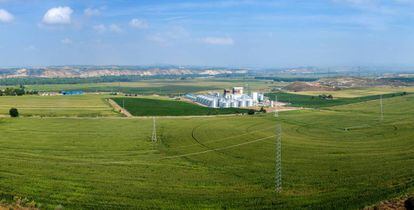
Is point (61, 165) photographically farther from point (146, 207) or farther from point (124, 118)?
point (124, 118)

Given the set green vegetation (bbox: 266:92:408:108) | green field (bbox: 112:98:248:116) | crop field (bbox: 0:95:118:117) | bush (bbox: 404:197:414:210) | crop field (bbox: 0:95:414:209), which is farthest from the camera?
green vegetation (bbox: 266:92:408:108)

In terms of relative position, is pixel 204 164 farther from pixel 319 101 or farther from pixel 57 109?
pixel 319 101

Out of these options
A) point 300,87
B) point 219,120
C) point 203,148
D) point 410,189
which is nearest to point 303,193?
point 410,189

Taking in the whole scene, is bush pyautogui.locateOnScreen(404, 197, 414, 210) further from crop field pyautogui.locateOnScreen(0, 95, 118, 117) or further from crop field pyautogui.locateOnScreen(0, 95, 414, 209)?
crop field pyautogui.locateOnScreen(0, 95, 118, 117)

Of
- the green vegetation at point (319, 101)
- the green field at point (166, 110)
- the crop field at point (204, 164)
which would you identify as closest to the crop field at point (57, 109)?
the green field at point (166, 110)

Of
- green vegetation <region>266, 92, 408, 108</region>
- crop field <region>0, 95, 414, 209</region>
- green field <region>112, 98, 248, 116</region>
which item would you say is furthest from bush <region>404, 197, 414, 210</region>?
green vegetation <region>266, 92, 408, 108</region>

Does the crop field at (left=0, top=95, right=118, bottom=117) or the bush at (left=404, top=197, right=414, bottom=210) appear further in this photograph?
the crop field at (left=0, top=95, right=118, bottom=117)

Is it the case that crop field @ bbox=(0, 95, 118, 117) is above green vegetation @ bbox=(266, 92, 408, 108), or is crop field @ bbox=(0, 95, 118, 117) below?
above

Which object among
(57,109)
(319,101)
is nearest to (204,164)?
(57,109)
